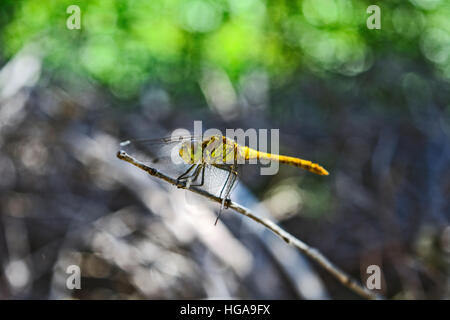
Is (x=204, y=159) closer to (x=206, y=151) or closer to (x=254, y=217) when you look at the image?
(x=206, y=151)

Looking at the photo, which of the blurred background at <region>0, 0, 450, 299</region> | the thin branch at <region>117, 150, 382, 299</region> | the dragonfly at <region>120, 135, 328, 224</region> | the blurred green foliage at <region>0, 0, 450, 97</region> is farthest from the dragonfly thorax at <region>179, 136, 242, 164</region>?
the blurred green foliage at <region>0, 0, 450, 97</region>

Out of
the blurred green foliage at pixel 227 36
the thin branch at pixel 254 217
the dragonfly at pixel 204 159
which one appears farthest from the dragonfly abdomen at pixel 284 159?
the blurred green foliage at pixel 227 36

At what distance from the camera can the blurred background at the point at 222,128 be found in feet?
8.00

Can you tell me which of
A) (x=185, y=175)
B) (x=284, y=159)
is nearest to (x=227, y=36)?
(x=284, y=159)

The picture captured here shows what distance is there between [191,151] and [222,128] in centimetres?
211

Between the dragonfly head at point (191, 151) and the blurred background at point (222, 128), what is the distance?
108 centimetres

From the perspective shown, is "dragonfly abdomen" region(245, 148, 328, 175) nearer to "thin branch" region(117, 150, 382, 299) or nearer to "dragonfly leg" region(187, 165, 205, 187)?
"dragonfly leg" region(187, 165, 205, 187)

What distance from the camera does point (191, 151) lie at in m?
1.31

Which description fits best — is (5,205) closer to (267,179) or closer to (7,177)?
(7,177)

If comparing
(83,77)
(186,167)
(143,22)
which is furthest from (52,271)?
(143,22)

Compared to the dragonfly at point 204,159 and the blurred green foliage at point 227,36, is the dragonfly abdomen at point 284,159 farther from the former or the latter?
the blurred green foliage at point 227,36

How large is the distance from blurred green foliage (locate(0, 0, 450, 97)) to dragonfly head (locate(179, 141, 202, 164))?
2588 mm

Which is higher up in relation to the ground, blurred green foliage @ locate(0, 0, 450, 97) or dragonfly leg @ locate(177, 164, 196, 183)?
blurred green foliage @ locate(0, 0, 450, 97)

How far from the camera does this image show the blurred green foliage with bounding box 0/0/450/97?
363cm
